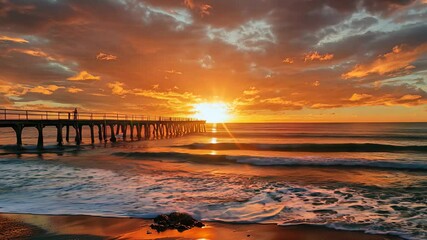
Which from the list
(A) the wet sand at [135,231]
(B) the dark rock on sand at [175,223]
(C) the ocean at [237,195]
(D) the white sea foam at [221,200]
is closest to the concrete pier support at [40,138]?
(C) the ocean at [237,195]

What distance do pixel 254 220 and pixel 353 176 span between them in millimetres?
11226

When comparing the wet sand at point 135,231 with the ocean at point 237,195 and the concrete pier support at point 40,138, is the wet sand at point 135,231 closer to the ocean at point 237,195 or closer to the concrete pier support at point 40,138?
the ocean at point 237,195

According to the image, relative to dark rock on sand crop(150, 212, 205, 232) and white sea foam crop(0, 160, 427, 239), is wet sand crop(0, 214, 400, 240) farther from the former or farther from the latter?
white sea foam crop(0, 160, 427, 239)

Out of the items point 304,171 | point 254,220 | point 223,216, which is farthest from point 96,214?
point 304,171

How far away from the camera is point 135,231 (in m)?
7.84

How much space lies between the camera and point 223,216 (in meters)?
9.20

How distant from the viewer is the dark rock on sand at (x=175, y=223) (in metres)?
7.93

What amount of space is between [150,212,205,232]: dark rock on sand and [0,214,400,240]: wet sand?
0.55ft

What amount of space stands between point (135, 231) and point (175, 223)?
0.99m

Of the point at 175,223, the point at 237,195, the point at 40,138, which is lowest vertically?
the point at 237,195

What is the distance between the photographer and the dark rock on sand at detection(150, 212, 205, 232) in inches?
312

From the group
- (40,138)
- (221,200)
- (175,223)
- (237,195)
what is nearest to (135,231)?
(175,223)

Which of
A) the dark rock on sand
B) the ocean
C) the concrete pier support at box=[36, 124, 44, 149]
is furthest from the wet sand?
the concrete pier support at box=[36, 124, 44, 149]

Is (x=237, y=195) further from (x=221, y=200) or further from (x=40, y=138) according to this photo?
(x=40, y=138)
